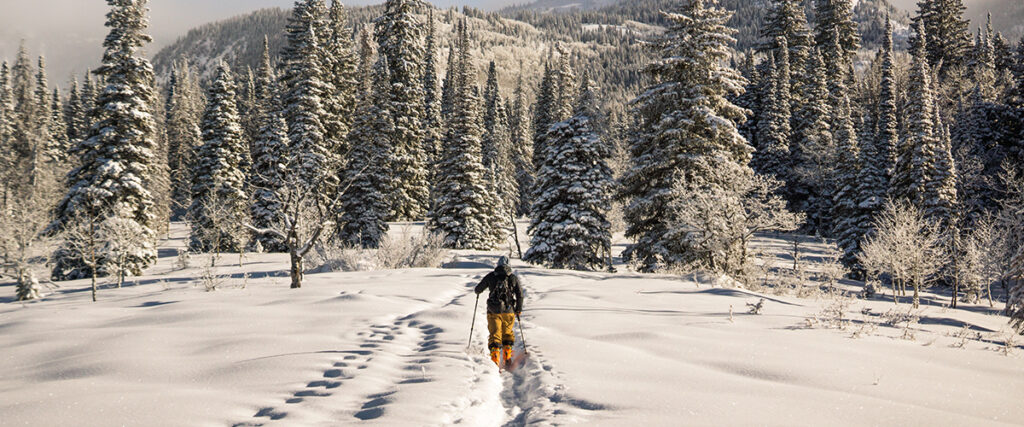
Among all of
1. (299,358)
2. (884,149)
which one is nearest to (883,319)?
(299,358)

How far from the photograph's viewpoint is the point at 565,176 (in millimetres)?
26812

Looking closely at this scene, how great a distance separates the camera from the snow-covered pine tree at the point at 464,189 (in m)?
36.3

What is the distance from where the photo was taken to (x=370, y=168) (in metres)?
36.8

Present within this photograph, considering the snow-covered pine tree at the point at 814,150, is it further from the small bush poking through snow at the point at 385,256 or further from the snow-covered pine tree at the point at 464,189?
the small bush poking through snow at the point at 385,256

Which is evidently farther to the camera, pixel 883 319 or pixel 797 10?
pixel 797 10

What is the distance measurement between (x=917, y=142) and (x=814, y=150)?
1624 cm

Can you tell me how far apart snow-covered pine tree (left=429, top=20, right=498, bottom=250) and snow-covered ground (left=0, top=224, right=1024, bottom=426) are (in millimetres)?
24412

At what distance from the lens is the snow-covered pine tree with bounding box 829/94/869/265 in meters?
41.8

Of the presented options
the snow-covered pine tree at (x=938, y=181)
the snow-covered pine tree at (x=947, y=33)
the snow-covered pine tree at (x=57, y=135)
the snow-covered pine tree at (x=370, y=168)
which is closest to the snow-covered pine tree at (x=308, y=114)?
the snow-covered pine tree at (x=370, y=168)

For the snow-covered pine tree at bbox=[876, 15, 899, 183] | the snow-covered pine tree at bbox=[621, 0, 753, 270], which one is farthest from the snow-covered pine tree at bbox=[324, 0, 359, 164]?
the snow-covered pine tree at bbox=[876, 15, 899, 183]

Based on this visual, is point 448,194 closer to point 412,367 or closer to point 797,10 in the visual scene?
point 412,367

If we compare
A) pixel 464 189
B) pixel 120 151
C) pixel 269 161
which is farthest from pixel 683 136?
pixel 120 151

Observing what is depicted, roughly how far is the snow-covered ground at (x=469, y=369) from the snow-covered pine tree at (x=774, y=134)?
48.8 m

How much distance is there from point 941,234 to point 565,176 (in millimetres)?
31213
